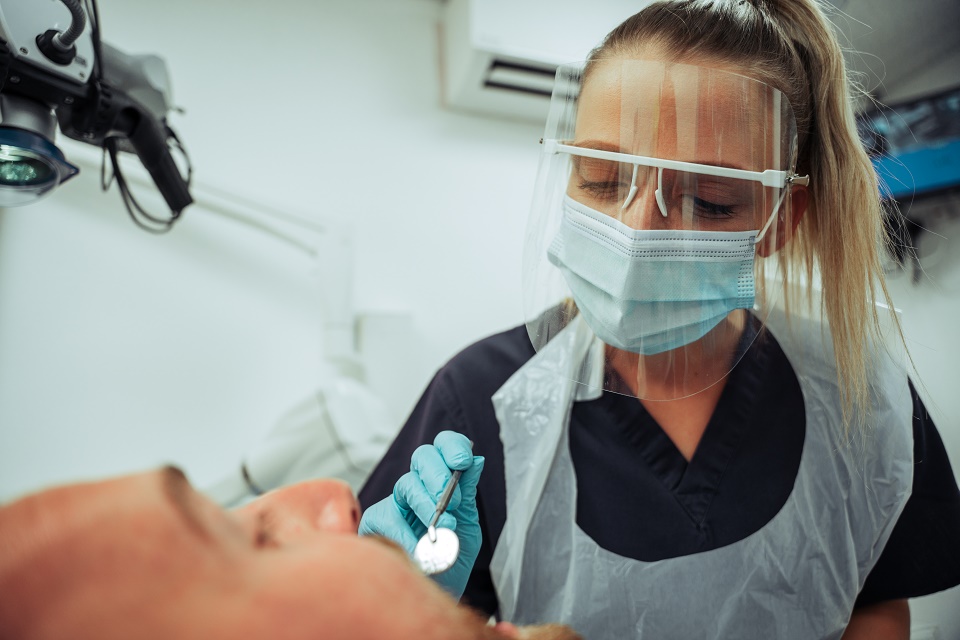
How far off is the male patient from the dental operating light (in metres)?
0.61

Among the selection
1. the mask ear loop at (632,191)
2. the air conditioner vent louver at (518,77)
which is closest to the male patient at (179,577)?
the mask ear loop at (632,191)

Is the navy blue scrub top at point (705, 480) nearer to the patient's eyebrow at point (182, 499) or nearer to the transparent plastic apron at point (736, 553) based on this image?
the transparent plastic apron at point (736, 553)

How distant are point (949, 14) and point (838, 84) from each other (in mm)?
182

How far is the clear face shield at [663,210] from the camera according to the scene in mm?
753

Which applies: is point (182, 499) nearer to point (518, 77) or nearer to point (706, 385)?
point (706, 385)

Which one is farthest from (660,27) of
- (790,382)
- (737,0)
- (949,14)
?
(790,382)

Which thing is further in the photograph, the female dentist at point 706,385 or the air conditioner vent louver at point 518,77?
the air conditioner vent louver at point 518,77

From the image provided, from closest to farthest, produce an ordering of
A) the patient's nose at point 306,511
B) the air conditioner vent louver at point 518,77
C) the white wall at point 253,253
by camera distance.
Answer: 1. the patient's nose at point 306,511
2. the white wall at point 253,253
3. the air conditioner vent louver at point 518,77

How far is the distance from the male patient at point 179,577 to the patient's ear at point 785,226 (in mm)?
650

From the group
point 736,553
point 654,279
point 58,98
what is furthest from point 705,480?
point 58,98

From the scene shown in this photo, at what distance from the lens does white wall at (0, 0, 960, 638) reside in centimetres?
162

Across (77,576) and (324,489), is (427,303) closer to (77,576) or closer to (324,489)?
(324,489)

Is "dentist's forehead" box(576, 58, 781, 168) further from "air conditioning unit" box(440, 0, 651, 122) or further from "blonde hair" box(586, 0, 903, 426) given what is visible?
"air conditioning unit" box(440, 0, 651, 122)

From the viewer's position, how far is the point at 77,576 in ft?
1.18
